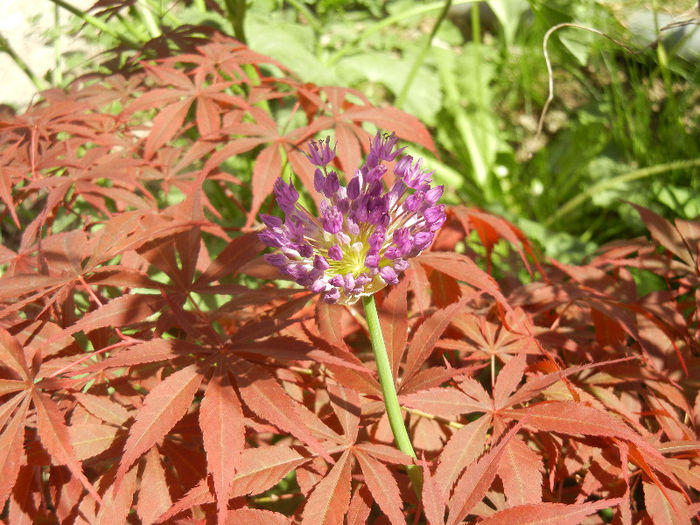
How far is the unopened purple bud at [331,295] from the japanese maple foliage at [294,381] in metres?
0.08

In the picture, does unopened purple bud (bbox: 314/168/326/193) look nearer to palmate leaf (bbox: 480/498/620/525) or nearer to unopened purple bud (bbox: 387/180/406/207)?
unopened purple bud (bbox: 387/180/406/207)

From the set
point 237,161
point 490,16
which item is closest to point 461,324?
point 237,161

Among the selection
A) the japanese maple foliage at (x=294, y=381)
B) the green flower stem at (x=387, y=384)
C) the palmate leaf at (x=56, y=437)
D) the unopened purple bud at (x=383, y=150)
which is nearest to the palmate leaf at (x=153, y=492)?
the japanese maple foliage at (x=294, y=381)

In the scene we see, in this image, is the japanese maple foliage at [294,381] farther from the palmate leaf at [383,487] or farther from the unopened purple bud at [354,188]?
the unopened purple bud at [354,188]

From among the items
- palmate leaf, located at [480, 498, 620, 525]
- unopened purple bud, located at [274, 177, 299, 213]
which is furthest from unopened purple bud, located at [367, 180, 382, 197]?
palmate leaf, located at [480, 498, 620, 525]

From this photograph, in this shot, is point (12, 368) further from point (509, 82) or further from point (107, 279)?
point (509, 82)

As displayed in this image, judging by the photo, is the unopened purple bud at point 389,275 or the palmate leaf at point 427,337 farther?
the palmate leaf at point 427,337

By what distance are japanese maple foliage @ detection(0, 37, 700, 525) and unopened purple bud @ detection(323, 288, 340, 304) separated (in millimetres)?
85

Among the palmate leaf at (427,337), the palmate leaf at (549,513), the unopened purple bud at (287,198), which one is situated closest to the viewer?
the palmate leaf at (549,513)

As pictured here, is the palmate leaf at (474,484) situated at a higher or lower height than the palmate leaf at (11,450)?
lower

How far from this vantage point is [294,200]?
80 cm

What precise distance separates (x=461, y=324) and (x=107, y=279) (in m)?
0.70

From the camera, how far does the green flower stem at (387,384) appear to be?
31.5 inches

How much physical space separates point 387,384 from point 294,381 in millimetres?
248
